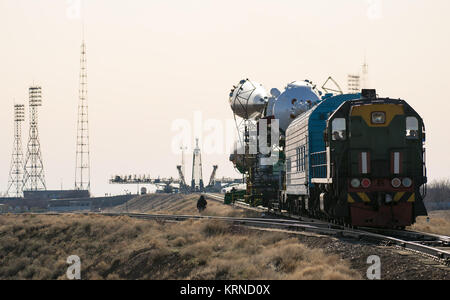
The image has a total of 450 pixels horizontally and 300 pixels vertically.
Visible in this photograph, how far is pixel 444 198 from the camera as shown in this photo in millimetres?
119750

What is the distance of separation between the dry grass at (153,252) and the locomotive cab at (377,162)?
275cm

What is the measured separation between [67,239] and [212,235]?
43.2 ft

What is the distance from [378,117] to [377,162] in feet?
5.56

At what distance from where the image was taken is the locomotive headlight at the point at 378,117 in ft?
84.7

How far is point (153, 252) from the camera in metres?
27.4

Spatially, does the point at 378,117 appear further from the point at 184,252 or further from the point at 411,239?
the point at 184,252

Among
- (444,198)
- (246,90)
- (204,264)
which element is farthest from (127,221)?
(444,198)

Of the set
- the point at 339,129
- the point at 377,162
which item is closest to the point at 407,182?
the point at 377,162

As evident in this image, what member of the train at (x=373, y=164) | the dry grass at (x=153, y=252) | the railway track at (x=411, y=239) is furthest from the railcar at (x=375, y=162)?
the dry grass at (x=153, y=252)

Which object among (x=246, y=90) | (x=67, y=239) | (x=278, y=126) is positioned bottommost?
(x=67, y=239)

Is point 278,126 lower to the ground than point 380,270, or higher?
higher

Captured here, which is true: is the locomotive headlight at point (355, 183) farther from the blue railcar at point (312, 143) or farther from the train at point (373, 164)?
the blue railcar at point (312, 143)
